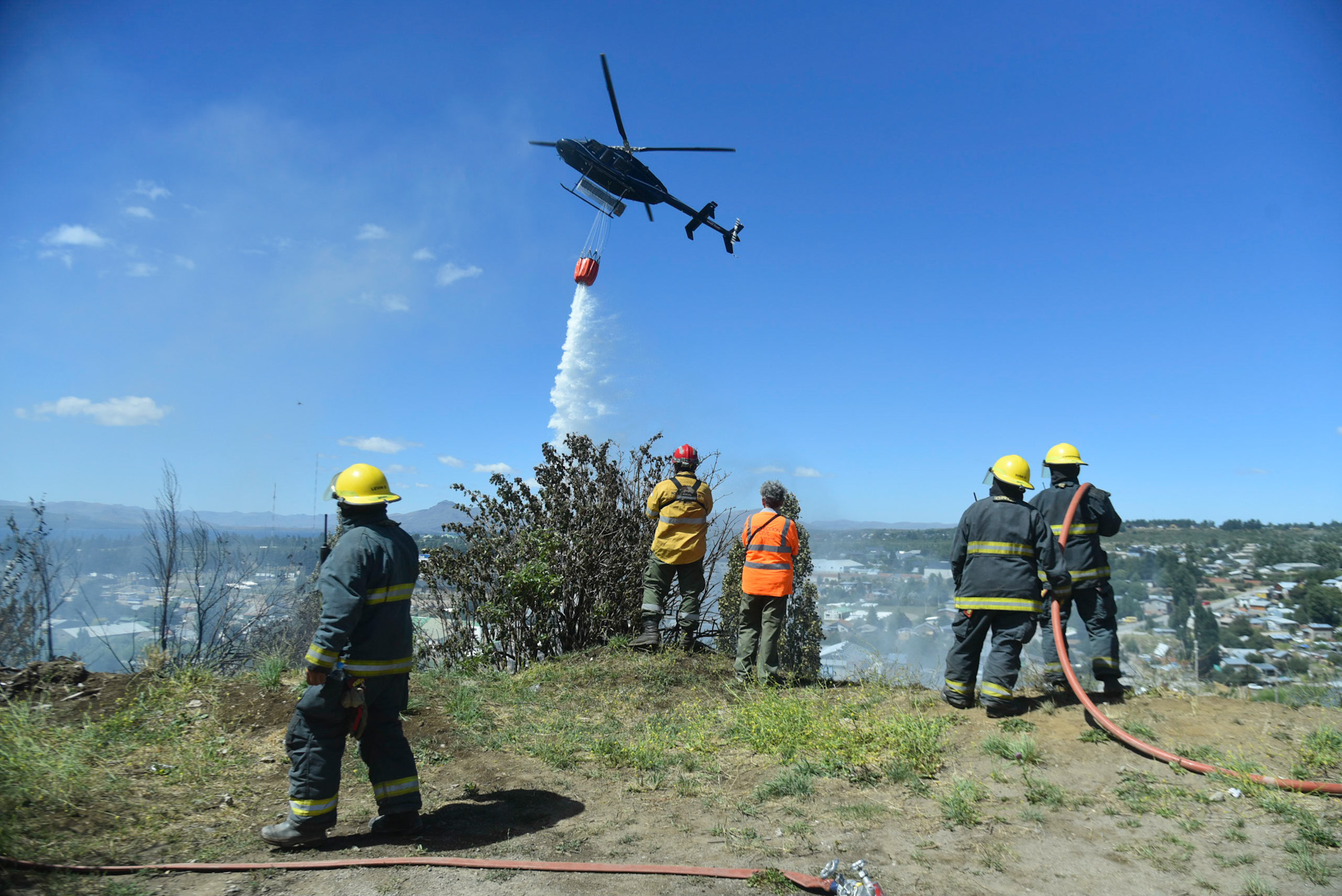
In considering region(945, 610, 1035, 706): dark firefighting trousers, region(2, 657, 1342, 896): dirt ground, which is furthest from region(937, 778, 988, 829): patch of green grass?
region(945, 610, 1035, 706): dark firefighting trousers

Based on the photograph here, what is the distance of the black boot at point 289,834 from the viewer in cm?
347

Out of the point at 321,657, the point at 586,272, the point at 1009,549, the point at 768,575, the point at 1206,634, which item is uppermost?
the point at 586,272

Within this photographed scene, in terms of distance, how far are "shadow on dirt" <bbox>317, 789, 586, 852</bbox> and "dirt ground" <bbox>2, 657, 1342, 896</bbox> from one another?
0.05 feet

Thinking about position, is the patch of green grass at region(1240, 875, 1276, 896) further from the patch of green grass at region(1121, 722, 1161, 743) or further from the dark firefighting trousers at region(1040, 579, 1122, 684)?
the dark firefighting trousers at region(1040, 579, 1122, 684)

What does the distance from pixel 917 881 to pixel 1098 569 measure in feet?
11.7

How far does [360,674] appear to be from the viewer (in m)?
3.64

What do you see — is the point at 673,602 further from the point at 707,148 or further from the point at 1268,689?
the point at 707,148

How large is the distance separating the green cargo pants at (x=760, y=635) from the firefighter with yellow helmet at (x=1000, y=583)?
5.27 feet

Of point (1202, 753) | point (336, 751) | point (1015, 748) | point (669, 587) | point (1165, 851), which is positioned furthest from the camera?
point (669, 587)

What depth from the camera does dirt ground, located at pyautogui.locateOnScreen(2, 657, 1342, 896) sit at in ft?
9.90

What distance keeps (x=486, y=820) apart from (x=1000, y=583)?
396 centimetres

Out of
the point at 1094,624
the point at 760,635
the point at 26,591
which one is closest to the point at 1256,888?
the point at 1094,624

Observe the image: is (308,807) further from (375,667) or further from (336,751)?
(375,667)

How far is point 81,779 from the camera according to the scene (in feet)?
13.1
